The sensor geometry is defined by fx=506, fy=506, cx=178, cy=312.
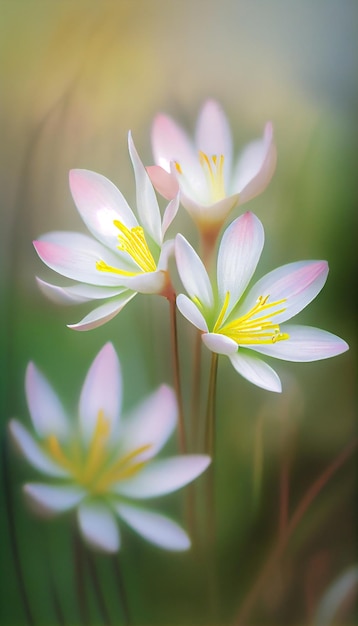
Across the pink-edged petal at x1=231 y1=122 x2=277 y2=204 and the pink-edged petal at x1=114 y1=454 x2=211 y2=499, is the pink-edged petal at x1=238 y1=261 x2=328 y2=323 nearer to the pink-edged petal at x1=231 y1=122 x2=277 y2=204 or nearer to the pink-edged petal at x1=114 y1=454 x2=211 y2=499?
the pink-edged petal at x1=231 y1=122 x2=277 y2=204

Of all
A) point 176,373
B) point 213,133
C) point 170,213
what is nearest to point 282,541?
point 176,373

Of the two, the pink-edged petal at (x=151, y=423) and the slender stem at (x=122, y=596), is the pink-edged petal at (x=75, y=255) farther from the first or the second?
the slender stem at (x=122, y=596)

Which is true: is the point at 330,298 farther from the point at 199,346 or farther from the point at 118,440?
the point at 118,440

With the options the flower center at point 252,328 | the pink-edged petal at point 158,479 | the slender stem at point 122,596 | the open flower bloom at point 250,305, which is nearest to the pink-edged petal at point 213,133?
the open flower bloom at point 250,305

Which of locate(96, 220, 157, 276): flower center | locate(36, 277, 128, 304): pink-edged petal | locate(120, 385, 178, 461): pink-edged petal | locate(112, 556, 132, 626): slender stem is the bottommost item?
locate(112, 556, 132, 626): slender stem

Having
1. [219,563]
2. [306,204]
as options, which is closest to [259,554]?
[219,563]

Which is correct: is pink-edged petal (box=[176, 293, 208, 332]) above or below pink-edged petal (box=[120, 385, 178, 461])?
above

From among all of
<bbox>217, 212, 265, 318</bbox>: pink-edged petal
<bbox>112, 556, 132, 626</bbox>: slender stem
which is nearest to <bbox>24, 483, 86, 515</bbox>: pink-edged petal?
<bbox>112, 556, 132, 626</bbox>: slender stem
